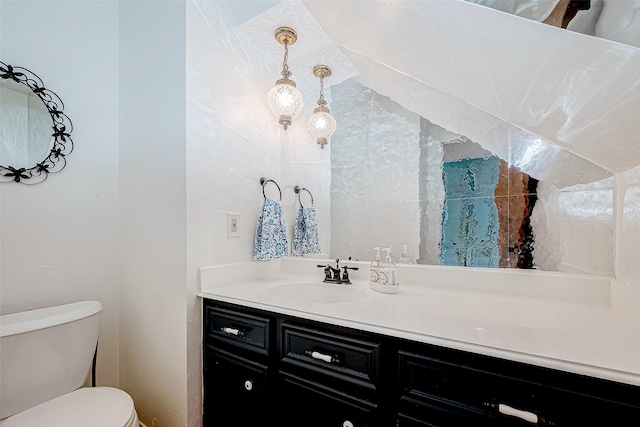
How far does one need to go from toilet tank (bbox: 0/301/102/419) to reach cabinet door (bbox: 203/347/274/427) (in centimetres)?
52

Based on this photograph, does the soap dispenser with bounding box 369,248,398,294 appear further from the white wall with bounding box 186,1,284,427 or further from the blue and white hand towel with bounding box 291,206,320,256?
the white wall with bounding box 186,1,284,427

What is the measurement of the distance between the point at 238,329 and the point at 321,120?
1.19 m

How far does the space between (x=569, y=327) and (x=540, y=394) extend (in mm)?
282

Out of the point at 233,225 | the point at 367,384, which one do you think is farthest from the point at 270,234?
the point at 367,384

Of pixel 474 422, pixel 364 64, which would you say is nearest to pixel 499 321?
pixel 474 422

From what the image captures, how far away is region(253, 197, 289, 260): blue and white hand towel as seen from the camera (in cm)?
154

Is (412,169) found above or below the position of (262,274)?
above

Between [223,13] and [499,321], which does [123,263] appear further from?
[499,321]

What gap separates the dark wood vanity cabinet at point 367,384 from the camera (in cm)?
62

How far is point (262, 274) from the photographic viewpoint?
162cm

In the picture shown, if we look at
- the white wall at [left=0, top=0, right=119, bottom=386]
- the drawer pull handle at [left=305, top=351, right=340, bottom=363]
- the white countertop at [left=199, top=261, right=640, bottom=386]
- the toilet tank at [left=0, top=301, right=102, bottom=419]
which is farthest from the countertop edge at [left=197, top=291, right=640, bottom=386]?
the white wall at [left=0, top=0, right=119, bottom=386]

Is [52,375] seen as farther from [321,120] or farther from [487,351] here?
[321,120]

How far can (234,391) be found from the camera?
3.86 ft

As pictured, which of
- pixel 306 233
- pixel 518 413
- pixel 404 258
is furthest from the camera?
pixel 306 233
